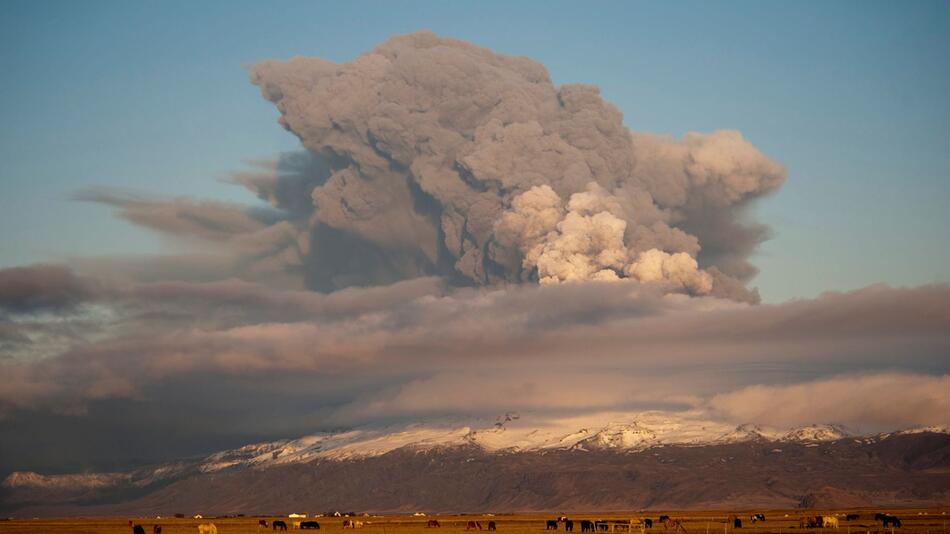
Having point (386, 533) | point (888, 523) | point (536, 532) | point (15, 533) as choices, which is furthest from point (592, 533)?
point (15, 533)

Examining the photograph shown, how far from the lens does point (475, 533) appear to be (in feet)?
481

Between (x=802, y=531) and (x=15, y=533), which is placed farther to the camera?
(x=15, y=533)

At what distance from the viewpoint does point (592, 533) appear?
136m

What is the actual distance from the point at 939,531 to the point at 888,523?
26018 millimetres

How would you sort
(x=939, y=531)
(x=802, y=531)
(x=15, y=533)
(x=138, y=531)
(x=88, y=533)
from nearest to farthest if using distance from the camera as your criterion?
1. (x=939, y=531)
2. (x=802, y=531)
3. (x=138, y=531)
4. (x=88, y=533)
5. (x=15, y=533)

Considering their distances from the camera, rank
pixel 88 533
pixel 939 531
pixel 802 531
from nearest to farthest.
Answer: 1. pixel 939 531
2. pixel 802 531
3. pixel 88 533

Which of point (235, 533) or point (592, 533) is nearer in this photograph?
point (592, 533)

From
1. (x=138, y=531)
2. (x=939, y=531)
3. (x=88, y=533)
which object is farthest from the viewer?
(x=88, y=533)

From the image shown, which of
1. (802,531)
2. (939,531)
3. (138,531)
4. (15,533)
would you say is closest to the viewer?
(939,531)

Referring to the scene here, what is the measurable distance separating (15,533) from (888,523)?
105539mm

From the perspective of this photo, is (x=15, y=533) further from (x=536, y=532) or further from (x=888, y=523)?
(x=888, y=523)

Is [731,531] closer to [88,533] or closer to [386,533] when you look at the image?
[386,533]

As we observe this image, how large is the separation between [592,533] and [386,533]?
23225 mm

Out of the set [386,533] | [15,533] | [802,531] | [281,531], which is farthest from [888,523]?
[15,533]
